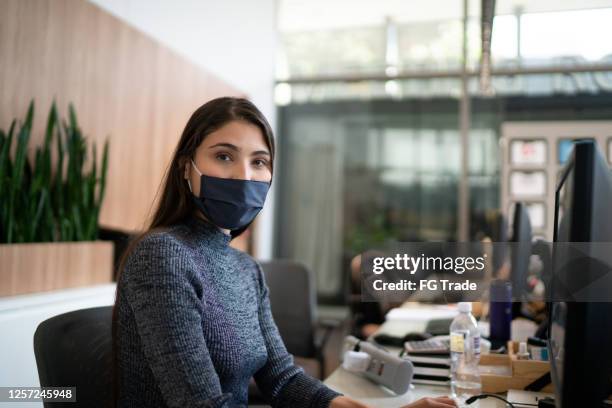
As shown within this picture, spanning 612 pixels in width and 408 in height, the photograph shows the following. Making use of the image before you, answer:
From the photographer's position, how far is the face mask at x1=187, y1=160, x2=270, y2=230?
4.26ft

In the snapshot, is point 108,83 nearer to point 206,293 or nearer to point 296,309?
point 296,309

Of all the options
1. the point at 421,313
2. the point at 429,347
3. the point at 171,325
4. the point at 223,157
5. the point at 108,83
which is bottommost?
the point at 421,313

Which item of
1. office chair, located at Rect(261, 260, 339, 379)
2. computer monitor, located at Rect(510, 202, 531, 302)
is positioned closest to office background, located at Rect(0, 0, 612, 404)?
office chair, located at Rect(261, 260, 339, 379)

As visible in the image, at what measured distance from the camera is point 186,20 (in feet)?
12.9

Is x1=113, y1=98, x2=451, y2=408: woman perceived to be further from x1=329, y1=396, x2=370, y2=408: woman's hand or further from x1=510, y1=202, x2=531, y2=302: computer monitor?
x1=510, y1=202, x2=531, y2=302: computer monitor

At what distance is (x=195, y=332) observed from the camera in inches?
42.3

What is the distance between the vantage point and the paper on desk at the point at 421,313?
2.63m

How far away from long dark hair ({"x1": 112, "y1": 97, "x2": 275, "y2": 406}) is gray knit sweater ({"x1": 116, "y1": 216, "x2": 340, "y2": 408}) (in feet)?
0.18

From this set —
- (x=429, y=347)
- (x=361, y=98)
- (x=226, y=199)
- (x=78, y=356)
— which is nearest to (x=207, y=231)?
(x=226, y=199)

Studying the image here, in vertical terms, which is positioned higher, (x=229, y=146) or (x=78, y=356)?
(x=229, y=146)

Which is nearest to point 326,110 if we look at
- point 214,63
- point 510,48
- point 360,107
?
point 360,107

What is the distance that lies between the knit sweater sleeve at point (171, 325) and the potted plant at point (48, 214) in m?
1.09

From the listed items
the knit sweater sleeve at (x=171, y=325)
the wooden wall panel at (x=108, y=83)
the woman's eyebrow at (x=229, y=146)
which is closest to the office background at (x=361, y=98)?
the wooden wall panel at (x=108, y=83)

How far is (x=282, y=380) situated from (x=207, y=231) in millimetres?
449
